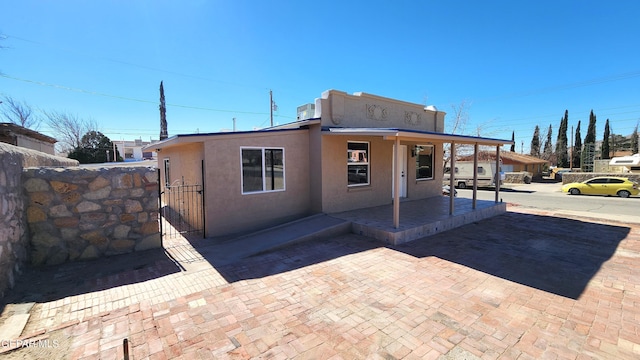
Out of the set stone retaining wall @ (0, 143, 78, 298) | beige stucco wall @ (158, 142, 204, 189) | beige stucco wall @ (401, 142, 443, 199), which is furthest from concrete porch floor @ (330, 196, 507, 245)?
stone retaining wall @ (0, 143, 78, 298)

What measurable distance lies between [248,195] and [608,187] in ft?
72.7

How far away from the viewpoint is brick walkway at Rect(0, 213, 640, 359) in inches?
111

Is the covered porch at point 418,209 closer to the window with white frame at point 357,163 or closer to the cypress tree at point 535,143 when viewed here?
the window with white frame at point 357,163

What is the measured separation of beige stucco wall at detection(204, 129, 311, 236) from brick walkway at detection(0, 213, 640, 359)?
1994 mm

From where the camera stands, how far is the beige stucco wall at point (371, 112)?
8.27 m

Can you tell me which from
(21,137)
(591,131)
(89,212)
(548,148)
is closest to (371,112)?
(89,212)

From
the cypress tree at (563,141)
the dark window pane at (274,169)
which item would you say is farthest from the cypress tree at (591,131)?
the dark window pane at (274,169)

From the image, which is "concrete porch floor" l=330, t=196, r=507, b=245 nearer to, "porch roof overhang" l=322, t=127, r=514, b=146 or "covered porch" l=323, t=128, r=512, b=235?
"covered porch" l=323, t=128, r=512, b=235

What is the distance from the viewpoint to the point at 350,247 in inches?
243

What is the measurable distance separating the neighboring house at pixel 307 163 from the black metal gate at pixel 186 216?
24 centimetres

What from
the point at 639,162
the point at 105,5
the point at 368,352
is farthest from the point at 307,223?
the point at 639,162

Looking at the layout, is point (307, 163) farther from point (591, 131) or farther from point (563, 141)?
point (563, 141)

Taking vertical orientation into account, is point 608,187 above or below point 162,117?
below

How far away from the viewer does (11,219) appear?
13.0 feet
